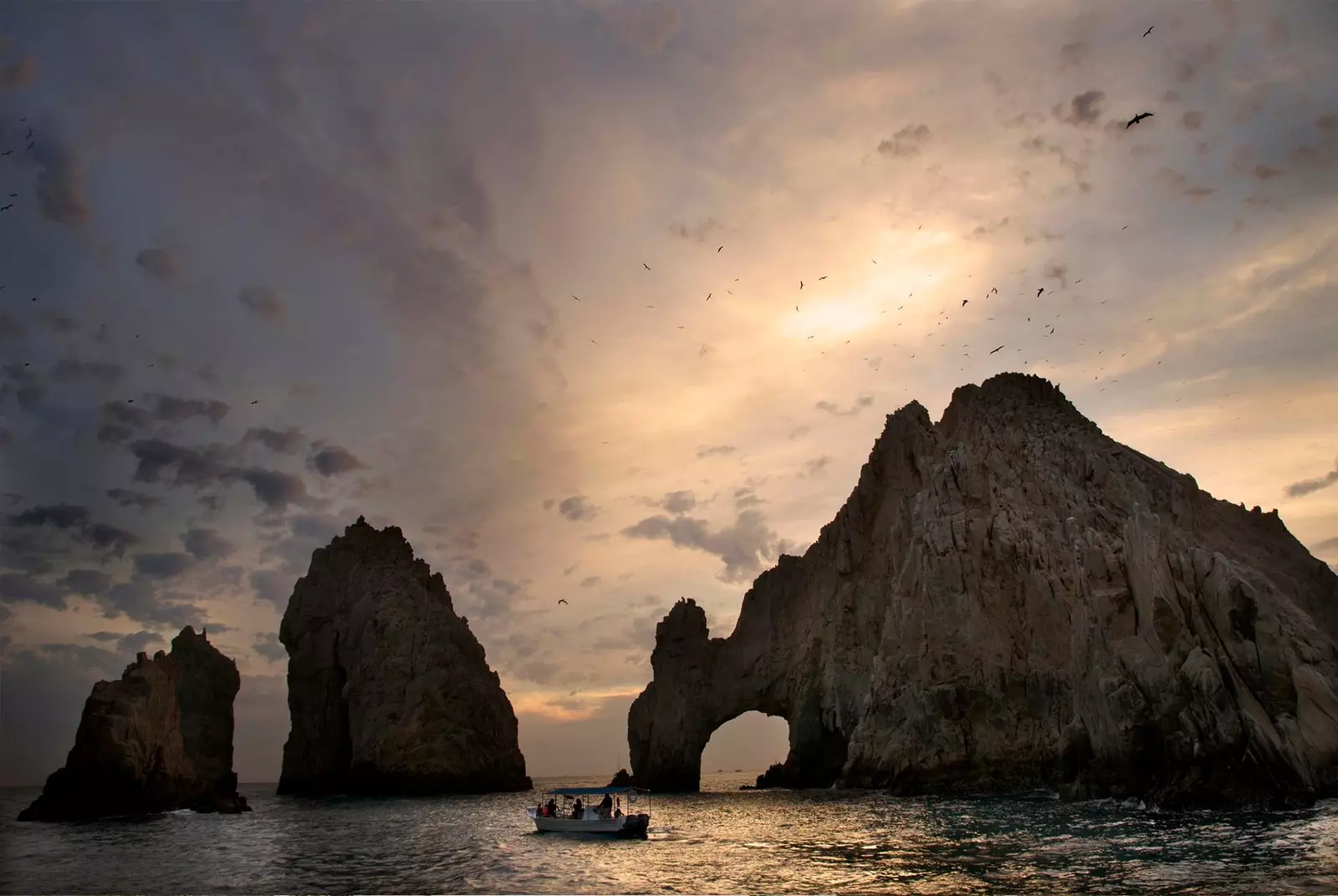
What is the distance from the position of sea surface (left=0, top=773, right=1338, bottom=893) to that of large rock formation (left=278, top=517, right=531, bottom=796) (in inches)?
1280

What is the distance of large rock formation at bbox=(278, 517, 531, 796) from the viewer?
→ 85625mm

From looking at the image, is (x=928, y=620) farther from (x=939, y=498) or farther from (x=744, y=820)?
(x=744, y=820)

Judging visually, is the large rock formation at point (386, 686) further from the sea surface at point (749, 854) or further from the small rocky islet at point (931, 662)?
the sea surface at point (749, 854)

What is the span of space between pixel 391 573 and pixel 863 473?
5413cm

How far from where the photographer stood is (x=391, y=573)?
319ft

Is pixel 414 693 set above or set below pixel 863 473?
below

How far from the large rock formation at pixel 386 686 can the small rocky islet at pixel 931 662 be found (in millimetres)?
251

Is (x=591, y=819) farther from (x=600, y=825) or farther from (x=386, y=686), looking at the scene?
(x=386, y=686)

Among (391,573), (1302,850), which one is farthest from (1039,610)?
(391,573)

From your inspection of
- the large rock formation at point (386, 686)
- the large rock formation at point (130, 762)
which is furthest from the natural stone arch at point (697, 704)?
the large rock formation at point (130, 762)

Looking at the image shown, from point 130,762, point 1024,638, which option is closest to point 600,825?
point 130,762

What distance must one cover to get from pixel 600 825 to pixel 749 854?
11.7m

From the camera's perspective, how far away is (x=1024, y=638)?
208ft

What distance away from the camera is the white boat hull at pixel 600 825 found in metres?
43.2
